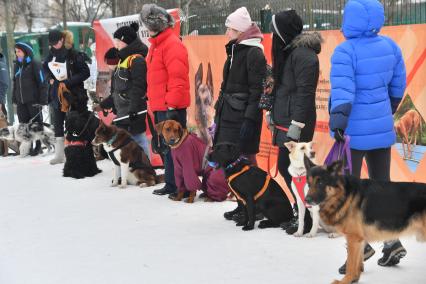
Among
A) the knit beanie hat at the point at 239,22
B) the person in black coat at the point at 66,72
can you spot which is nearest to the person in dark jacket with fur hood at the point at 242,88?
the knit beanie hat at the point at 239,22

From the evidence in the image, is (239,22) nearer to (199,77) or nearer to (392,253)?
(199,77)

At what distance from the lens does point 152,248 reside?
5.04m

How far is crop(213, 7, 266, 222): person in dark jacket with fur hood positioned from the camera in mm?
5512

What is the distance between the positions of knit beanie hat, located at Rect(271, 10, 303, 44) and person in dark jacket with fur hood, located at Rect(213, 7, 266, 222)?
62 cm

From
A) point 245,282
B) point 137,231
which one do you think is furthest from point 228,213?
point 245,282

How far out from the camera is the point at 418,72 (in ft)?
16.9

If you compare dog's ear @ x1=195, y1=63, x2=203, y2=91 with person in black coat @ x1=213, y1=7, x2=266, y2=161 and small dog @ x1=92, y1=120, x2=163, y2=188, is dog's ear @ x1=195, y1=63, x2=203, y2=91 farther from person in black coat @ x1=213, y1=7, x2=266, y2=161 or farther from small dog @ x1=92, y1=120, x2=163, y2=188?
person in black coat @ x1=213, y1=7, x2=266, y2=161

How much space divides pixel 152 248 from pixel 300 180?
138 cm

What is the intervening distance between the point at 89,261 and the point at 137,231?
3.07ft

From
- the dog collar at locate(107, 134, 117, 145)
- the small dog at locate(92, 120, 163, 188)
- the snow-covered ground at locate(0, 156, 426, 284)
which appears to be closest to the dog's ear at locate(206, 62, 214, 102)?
the small dog at locate(92, 120, 163, 188)

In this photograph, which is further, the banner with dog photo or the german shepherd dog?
the banner with dog photo

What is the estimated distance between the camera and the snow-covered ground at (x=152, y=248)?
14.0ft

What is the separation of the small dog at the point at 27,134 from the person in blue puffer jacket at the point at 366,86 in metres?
7.61

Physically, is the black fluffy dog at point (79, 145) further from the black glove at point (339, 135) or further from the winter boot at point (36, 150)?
the black glove at point (339, 135)
